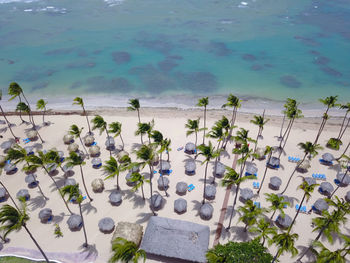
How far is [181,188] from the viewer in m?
28.4

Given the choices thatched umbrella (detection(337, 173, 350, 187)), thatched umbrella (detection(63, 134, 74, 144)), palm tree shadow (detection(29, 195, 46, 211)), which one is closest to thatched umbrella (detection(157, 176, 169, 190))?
palm tree shadow (detection(29, 195, 46, 211))

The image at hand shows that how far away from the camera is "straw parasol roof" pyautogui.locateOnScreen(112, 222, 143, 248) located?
74.6 feet

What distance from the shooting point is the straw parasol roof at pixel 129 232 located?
74.6 feet

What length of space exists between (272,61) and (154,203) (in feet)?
189

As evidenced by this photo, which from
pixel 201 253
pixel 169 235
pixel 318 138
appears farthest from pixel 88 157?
pixel 318 138

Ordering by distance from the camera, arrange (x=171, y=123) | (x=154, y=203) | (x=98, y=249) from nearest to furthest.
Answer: (x=98, y=249) → (x=154, y=203) → (x=171, y=123)

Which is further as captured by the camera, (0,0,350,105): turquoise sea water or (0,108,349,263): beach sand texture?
(0,0,350,105): turquoise sea water

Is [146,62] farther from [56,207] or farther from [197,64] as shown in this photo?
[56,207]

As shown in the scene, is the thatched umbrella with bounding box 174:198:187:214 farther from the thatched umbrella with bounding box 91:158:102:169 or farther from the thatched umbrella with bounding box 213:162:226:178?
the thatched umbrella with bounding box 91:158:102:169

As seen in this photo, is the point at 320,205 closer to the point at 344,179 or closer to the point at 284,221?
the point at 284,221

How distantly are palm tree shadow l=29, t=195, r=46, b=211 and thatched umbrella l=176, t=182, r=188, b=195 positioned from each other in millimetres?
15505

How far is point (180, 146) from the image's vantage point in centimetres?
3653

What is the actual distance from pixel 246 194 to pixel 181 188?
738 centimetres

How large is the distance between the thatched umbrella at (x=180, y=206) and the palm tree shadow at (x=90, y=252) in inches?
353
